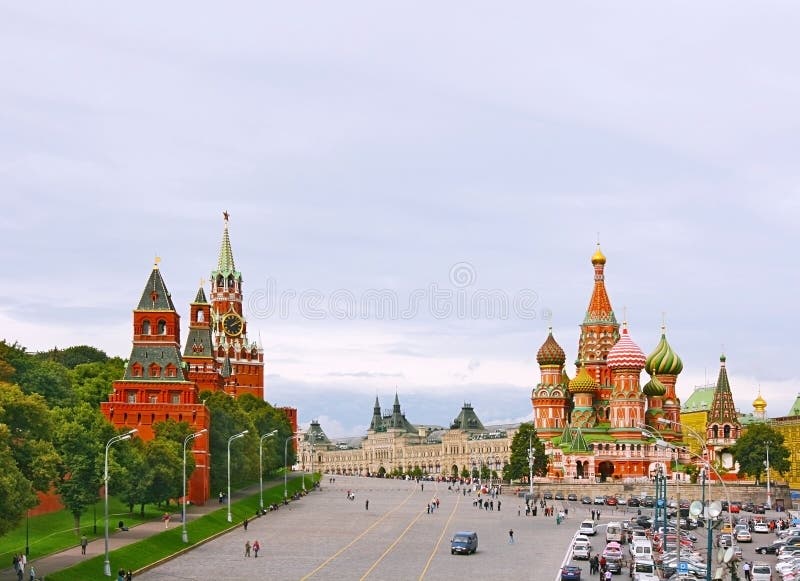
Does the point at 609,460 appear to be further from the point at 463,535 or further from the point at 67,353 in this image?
the point at 463,535

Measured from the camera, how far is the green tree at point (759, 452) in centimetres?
17900

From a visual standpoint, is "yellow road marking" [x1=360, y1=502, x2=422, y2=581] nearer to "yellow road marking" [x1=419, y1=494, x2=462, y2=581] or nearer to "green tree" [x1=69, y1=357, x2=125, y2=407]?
"yellow road marking" [x1=419, y1=494, x2=462, y2=581]

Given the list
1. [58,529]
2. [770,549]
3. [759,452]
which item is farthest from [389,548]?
[759,452]

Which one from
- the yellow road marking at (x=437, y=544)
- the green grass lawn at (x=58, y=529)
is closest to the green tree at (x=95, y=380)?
the green grass lawn at (x=58, y=529)

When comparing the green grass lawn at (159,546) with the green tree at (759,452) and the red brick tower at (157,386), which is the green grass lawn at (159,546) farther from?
→ the green tree at (759,452)

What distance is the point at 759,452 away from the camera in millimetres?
179250

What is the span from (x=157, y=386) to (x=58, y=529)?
36787 millimetres

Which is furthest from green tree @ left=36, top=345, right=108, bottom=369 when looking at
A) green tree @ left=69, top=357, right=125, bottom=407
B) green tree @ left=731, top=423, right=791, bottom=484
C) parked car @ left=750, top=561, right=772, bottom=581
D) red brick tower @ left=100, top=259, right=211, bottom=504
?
parked car @ left=750, top=561, right=772, bottom=581

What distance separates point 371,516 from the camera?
391ft

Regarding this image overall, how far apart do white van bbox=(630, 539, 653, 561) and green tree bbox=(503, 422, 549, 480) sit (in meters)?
98.3

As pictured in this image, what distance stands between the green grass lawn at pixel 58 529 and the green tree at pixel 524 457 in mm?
82630

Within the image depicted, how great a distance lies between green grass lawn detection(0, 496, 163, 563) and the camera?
78.4 metres

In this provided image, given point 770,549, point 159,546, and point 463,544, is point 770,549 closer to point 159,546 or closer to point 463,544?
point 463,544

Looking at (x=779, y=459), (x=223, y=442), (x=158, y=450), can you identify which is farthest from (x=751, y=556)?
(x=779, y=459)
